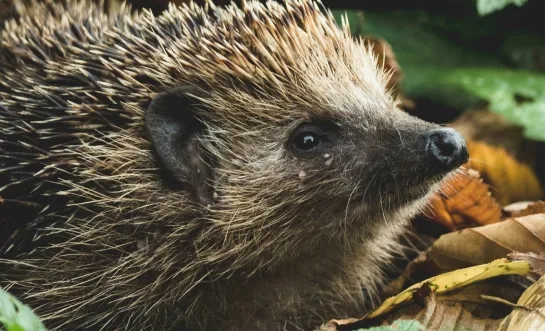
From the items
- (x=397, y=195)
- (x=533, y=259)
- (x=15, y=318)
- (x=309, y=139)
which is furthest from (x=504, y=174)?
(x=15, y=318)

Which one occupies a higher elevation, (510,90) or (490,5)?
(490,5)

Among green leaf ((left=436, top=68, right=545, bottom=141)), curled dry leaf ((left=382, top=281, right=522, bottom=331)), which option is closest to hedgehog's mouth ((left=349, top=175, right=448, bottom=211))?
curled dry leaf ((left=382, top=281, right=522, bottom=331))

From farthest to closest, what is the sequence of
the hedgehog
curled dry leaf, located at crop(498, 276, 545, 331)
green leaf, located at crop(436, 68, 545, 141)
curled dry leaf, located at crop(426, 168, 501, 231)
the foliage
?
the foliage < green leaf, located at crop(436, 68, 545, 141) < curled dry leaf, located at crop(426, 168, 501, 231) < the hedgehog < curled dry leaf, located at crop(498, 276, 545, 331)

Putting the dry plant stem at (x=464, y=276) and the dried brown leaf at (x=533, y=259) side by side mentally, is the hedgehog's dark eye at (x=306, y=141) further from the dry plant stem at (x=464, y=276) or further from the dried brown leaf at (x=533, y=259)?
the dried brown leaf at (x=533, y=259)

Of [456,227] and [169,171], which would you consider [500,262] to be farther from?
[169,171]

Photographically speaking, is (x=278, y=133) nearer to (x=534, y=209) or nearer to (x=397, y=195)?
(x=397, y=195)

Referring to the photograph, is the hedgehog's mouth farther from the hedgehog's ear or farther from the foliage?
the foliage

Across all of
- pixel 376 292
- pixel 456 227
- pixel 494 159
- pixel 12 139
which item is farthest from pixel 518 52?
pixel 12 139
